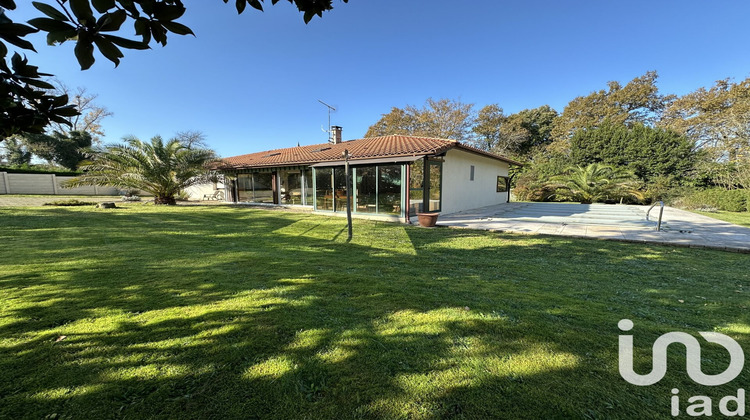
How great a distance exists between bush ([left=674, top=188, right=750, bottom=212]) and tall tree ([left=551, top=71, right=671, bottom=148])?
11782 millimetres

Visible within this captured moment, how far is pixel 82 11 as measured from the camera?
1176mm

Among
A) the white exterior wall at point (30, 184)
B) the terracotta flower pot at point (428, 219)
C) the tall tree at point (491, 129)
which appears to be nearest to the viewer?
the terracotta flower pot at point (428, 219)

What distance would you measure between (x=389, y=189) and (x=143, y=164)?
1422 cm

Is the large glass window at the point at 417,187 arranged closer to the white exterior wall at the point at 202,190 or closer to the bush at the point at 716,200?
the white exterior wall at the point at 202,190

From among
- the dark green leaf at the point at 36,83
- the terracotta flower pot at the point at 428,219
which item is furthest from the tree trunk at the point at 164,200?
the dark green leaf at the point at 36,83

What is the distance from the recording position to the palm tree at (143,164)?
610 inches

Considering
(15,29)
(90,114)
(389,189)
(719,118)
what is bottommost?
(389,189)

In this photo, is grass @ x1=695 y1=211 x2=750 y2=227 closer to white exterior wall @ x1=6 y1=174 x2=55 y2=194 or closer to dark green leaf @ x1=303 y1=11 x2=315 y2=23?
dark green leaf @ x1=303 y1=11 x2=315 y2=23

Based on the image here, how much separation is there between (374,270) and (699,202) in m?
22.8

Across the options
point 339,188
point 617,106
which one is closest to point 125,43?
point 339,188

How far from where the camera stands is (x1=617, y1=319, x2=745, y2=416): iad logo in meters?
1.79


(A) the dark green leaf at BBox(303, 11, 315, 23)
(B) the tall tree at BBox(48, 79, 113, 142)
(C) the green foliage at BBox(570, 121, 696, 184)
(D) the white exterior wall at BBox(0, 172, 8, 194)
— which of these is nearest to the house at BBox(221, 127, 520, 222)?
(A) the dark green leaf at BBox(303, 11, 315, 23)

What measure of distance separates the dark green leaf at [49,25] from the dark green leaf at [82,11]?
61mm

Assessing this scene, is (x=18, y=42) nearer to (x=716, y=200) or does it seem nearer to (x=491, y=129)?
(x=716, y=200)
